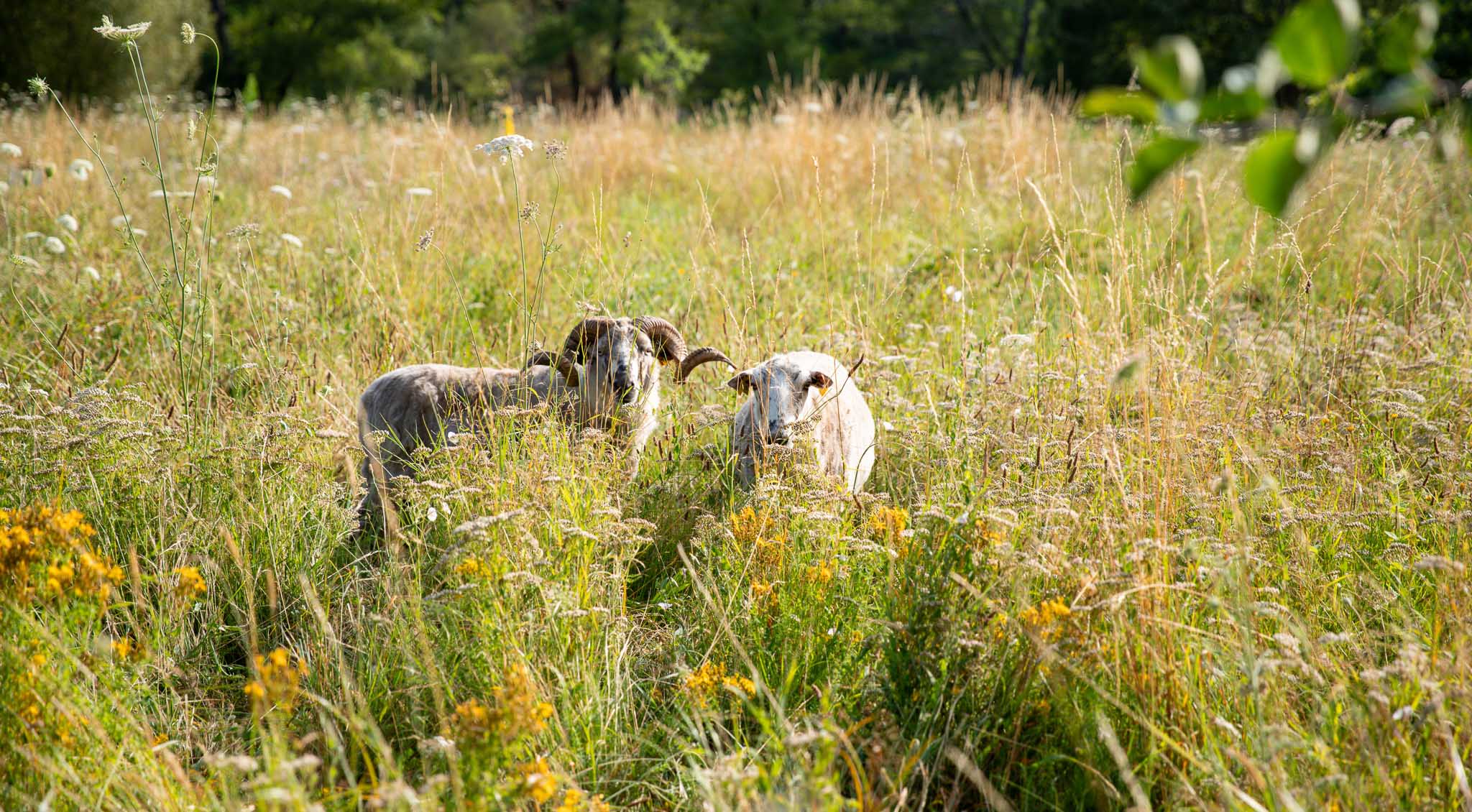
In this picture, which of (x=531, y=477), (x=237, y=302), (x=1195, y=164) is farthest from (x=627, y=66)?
(x=531, y=477)

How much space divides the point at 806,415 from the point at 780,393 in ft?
0.60

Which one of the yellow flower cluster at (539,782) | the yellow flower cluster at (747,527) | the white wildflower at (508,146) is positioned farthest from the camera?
the white wildflower at (508,146)

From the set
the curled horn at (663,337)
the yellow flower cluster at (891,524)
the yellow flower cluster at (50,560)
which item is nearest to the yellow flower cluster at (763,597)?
the yellow flower cluster at (891,524)

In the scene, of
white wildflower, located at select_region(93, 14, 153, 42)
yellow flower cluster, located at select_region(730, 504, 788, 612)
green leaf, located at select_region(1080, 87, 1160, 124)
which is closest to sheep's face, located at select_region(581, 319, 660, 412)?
yellow flower cluster, located at select_region(730, 504, 788, 612)

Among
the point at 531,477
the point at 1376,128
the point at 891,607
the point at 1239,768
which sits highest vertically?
the point at 1376,128

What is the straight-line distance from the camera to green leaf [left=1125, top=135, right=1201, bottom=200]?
1.01 m

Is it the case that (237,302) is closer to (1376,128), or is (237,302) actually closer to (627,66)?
(1376,128)

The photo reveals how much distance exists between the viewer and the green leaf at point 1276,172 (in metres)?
0.98

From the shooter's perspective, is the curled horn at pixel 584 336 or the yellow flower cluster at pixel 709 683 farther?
the curled horn at pixel 584 336

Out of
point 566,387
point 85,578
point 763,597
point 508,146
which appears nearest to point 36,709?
point 85,578

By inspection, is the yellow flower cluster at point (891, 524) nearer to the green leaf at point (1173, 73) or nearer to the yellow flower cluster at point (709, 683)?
the yellow flower cluster at point (709, 683)

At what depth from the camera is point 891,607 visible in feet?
10.2

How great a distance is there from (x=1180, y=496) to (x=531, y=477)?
2.50 meters

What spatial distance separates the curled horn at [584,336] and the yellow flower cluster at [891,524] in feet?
5.81
